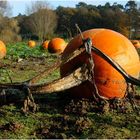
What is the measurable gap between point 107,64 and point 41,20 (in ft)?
188

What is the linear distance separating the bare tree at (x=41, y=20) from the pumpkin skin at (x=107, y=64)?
53976 mm

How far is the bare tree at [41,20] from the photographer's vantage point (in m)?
63.4

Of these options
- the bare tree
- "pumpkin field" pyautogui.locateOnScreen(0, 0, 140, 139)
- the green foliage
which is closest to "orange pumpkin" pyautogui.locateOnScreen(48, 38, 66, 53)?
the green foliage

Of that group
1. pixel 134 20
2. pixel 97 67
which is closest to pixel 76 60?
pixel 97 67

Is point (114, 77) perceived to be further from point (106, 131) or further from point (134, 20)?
point (134, 20)

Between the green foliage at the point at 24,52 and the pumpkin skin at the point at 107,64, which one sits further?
the green foliage at the point at 24,52

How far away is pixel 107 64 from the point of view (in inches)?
298

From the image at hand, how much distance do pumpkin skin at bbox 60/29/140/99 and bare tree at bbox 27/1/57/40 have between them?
177 feet

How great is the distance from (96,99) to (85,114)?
532mm

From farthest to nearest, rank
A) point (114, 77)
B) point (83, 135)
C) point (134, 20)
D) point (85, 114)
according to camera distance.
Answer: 1. point (134, 20)
2. point (114, 77)
3. point (85, 114)
4. point (83, 135)

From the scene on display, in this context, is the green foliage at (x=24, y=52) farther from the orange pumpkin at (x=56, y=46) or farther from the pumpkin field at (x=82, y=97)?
the pumpkin field at (x=82, y=97)

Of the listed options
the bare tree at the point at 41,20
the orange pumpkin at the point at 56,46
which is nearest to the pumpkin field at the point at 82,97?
the orange pumpkin at the point at 56,46

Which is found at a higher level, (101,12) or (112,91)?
(101,12)

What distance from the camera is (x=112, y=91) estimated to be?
7.71 metres
